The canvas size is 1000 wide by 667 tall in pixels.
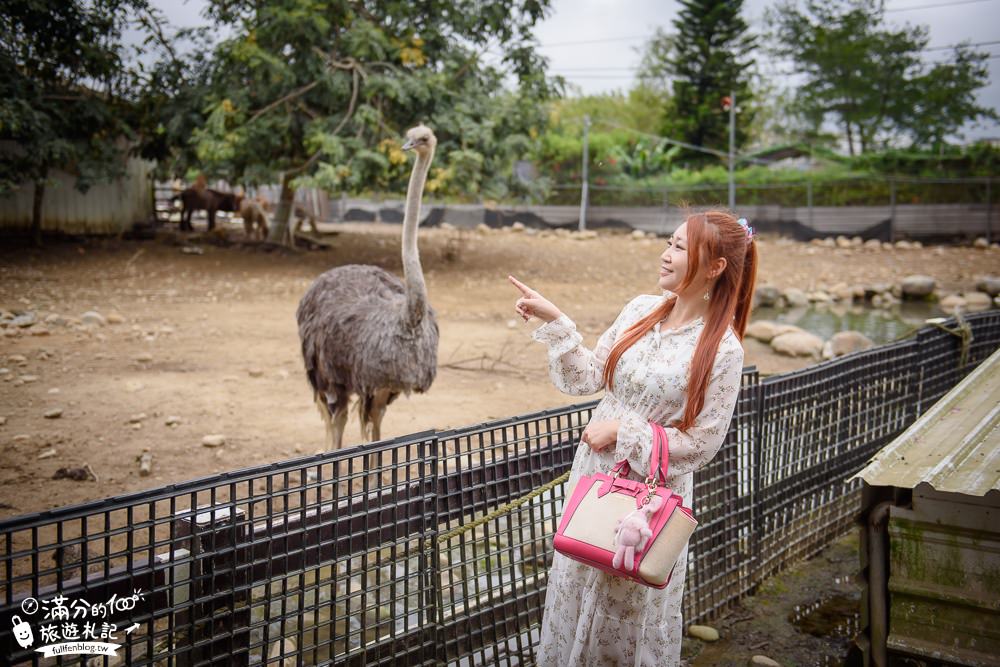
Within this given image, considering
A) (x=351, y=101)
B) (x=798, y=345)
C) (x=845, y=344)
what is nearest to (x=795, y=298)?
(x=845, y=344)

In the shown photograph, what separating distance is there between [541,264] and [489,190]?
8.00 ft

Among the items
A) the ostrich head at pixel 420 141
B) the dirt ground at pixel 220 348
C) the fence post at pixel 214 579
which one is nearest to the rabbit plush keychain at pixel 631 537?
the fence post at pixel 214 579

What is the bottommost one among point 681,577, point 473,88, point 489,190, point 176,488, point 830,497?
point 830,497

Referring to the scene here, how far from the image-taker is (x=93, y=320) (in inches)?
354

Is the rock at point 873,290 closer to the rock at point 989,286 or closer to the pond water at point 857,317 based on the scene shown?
the pond water at point 857,317

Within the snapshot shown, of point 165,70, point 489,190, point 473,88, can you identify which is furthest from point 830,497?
point 165,70

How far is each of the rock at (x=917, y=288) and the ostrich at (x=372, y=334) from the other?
36.5ft

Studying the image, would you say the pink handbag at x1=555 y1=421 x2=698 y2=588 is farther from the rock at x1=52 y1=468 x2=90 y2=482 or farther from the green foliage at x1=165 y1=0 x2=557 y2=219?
the green foliage at x1=165 y1=0 x2=557 y2=219

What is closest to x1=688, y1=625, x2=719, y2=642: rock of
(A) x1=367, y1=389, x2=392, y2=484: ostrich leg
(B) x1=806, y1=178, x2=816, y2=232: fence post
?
(A) x1=367, y1=389, x2=392, y2=484: ostrich leg

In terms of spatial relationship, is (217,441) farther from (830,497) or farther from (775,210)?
(775,210)

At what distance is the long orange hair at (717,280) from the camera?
213cm

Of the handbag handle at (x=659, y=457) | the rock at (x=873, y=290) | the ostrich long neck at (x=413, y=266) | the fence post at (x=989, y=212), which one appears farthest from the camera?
the fence post at (x=989, y=212)

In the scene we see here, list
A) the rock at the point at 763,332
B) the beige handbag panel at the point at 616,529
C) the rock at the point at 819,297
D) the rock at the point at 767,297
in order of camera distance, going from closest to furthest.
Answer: the beige handbag panel at the point at 616,529, the rock at the point at 763,332, the rock at the point at 767,297, the rock at the point at 819,297

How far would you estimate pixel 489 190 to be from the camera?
13594 mm
